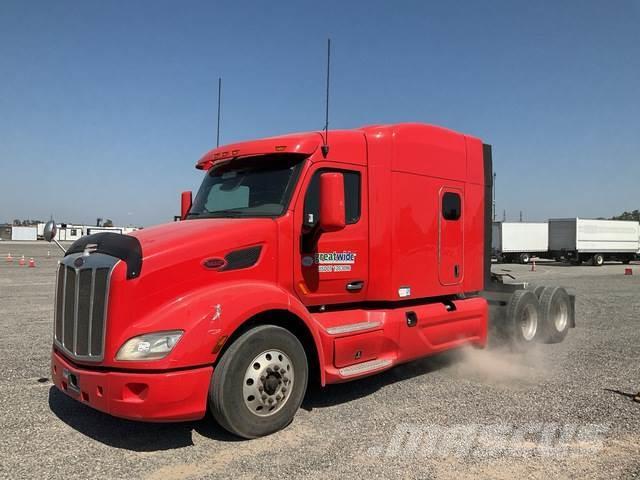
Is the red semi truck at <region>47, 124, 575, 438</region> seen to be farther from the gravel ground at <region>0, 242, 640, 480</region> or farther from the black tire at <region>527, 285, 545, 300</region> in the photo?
the black tire at <region>527, 285, 545, 300</region>

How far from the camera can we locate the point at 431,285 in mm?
6348

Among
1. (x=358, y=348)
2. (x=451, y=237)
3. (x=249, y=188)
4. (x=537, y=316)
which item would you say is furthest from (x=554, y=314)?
(x=249, y=188)

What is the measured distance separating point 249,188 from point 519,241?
36.4 metres

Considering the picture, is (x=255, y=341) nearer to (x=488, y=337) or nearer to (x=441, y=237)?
(x=441, y=237)

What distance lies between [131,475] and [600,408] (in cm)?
435

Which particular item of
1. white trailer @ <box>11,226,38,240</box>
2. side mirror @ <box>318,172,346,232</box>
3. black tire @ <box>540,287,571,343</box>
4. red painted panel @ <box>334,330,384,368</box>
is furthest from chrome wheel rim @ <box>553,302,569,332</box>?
white trailer @ <box>11,226,38,240</box>

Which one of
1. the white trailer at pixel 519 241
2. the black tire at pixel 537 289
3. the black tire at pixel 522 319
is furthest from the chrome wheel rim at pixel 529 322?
the white trailer at pixel 519 241

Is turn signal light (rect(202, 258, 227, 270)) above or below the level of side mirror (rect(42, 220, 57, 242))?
below

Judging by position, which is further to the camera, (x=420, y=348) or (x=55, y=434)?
(x=420, y=348)

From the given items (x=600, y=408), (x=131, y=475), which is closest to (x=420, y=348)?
(x=600, y=408)

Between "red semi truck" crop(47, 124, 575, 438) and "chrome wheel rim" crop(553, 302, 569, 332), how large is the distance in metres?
2.27

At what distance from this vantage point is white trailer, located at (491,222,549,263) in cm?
3769

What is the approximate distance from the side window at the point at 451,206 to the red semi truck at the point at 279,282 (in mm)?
30

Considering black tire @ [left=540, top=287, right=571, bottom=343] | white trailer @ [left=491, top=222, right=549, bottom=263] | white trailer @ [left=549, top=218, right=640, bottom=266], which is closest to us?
black tire @ [left=540, top=287, right=571, bottom=343]
